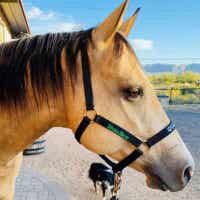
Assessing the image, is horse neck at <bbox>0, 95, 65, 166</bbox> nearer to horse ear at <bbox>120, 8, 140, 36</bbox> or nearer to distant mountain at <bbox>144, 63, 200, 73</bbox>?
horse ear at <bbox>120, 8, 140, 36</bbox>

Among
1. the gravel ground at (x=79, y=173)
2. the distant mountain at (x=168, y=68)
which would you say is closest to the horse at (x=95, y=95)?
the gravel ground at (x=79, y=173)

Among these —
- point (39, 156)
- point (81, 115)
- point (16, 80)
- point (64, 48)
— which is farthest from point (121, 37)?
point (39, 156)

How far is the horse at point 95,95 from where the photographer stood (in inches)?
43.5

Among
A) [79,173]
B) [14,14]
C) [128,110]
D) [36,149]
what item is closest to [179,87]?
[36,149]

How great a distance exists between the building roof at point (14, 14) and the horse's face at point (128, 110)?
11.7ft

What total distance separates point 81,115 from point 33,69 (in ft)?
0.94

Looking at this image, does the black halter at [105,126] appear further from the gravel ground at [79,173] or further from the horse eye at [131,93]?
the gravel ground at [79,173]

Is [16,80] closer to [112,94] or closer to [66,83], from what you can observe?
[66,83]

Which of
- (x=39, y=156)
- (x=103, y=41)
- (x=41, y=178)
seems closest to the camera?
(x=103, y=41)

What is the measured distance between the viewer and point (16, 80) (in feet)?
3.70

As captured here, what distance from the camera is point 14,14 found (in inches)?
206

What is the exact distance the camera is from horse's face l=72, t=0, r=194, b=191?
110 cm

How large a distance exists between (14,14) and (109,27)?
4.75 meters

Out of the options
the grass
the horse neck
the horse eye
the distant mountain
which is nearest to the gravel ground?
the horse neck
